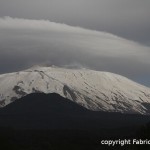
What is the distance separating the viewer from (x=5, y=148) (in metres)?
159

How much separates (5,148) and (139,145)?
4501cm

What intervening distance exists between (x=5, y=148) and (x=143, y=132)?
50.8 m

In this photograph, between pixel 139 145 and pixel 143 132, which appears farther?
pixel 143 132

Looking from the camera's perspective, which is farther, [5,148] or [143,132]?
[143,132]

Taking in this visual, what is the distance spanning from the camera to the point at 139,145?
158000mm

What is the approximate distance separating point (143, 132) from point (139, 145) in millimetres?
16342

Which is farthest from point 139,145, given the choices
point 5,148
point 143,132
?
point 5,148

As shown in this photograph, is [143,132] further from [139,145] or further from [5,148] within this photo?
[5,148]
